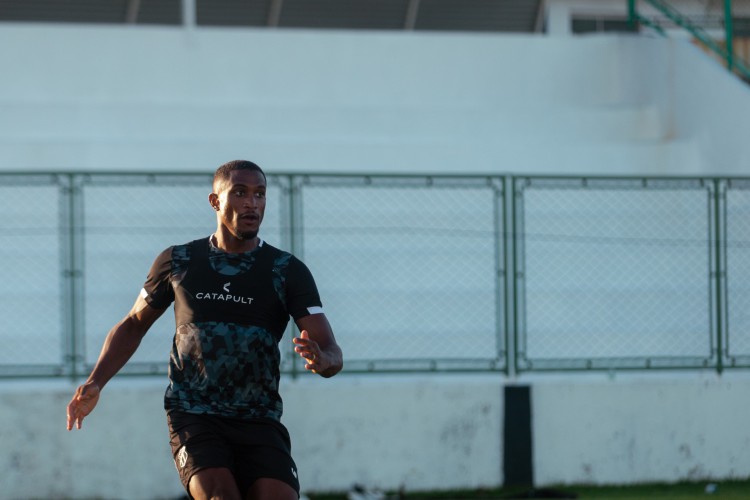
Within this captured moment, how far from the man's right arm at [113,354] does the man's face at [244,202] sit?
52 cm

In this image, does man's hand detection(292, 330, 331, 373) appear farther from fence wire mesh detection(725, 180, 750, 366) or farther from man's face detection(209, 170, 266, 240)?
fence wire mesh detection(725, 180, 750, 366)

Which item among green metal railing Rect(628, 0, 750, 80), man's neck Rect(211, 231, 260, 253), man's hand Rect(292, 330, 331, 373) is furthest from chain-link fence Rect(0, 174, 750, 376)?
green metal railing Rect(628, 0, 750, 80)

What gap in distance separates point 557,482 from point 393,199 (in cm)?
221

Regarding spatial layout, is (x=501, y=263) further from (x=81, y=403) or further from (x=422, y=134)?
(x=422, y=134)

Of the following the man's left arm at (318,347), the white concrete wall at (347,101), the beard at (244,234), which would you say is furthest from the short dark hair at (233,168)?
the white concrete wall at (347,101)

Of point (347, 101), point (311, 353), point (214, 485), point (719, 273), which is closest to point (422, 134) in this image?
point (347, 101)

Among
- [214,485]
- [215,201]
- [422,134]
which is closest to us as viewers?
[214,485]

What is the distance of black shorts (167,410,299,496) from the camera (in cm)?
502

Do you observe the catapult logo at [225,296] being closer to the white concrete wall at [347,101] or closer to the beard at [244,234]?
the beard at [244,234]

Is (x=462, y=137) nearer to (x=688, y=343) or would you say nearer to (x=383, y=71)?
(x=383, y=71)

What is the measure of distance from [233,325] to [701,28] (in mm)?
12936

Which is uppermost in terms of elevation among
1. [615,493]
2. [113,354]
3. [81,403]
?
[113,354]

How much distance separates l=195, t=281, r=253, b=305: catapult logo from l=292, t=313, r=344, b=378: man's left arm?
21 cm

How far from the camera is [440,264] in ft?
33.2
